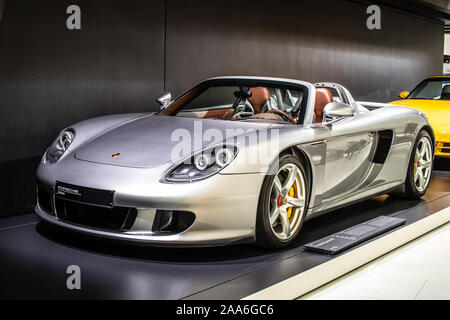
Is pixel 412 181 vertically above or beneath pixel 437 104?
beneath

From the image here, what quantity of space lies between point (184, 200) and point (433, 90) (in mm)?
5822

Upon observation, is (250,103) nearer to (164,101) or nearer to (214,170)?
(164,101)

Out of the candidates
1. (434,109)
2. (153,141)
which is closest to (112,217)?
(153,141)

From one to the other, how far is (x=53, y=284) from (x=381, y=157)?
2.68 m

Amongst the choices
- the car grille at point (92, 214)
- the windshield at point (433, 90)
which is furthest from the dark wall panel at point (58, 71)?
the windshield at point (433, 90)

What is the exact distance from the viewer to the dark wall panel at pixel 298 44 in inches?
221

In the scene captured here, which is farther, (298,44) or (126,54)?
(298,44)

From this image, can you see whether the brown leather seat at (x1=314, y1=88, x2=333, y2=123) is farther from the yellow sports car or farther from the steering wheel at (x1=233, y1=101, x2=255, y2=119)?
the yellow sports car

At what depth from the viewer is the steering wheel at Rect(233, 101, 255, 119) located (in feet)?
13.1

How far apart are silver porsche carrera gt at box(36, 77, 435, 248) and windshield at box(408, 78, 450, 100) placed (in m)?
3.67

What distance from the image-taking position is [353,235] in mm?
3684

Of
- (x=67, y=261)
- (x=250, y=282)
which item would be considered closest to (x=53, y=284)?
(x=67, y=261)

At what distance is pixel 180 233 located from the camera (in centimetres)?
297

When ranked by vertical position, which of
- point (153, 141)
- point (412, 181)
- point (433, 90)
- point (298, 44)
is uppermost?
point (298, 44)
